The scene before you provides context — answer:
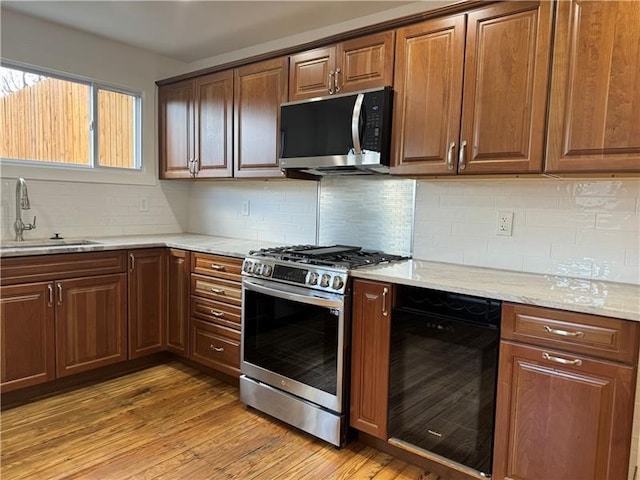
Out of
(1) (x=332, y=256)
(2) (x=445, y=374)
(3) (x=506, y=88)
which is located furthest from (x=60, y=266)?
(3) (x=506, y=88)

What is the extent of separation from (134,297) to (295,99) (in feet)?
5.79

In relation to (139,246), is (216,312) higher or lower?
lower

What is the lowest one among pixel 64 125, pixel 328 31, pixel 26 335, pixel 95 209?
pixel 26 335

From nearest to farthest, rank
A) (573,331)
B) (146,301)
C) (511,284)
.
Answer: (573,331) → (511,284) → (146,301)

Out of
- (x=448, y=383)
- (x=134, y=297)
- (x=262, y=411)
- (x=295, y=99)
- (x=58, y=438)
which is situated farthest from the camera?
(x=134, y=297)

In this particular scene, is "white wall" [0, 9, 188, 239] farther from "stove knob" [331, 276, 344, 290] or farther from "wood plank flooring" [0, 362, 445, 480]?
"stove knob" [331, 276, 344, 290]

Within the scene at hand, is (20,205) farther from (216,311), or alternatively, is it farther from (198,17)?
(198,17)

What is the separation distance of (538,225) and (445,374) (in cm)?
91

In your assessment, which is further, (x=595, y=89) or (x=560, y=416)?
(x=595, y=89)

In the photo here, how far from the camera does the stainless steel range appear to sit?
2.13 meters

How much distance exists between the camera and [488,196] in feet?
7.48

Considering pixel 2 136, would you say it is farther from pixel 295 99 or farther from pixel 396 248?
pixel 396 248

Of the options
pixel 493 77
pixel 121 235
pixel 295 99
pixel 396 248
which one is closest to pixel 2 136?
A: pixel 121 235

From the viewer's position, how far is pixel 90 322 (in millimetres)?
2752
